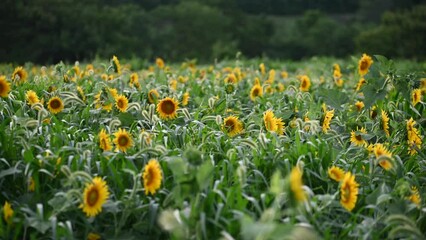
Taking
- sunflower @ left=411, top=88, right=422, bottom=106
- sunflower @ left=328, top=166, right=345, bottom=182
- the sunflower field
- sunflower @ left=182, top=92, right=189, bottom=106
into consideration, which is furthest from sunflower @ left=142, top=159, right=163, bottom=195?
sunflower @ left=411, top=88, right=422, bottom=106

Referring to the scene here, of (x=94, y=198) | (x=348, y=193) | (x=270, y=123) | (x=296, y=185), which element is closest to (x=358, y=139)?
(x=270, y=123)

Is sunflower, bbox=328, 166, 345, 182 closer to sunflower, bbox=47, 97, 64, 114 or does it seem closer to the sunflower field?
the sunflower field

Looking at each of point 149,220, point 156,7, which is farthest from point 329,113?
point 156,7

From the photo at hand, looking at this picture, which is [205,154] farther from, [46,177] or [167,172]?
[46,177]

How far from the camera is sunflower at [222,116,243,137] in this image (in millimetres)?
2979

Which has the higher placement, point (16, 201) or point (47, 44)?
point (16, 201)

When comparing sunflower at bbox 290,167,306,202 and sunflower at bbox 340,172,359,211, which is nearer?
sunflower at bbox 290,167,306,202

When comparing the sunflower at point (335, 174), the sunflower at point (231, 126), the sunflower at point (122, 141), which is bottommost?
the sunflower at point (335, 174)

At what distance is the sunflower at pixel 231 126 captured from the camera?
2.98 m

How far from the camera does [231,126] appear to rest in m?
2.98

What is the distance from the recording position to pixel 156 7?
36.4m

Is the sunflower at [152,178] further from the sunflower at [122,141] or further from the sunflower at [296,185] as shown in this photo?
the sunflower at [296,185]

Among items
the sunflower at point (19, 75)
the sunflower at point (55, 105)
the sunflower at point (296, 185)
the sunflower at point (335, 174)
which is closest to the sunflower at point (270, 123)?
the sunflower at point (335, 174)

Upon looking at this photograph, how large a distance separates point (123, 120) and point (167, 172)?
32.6 inches
